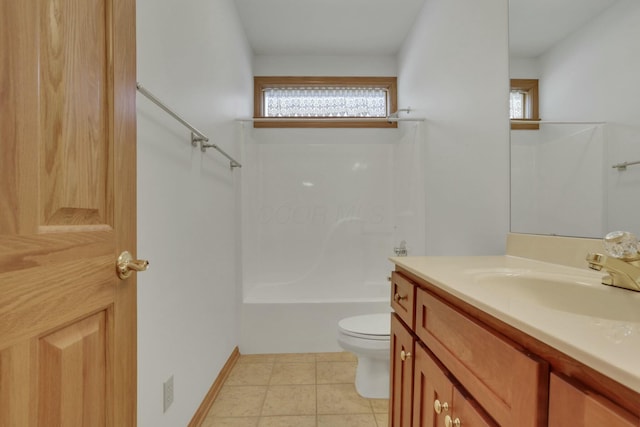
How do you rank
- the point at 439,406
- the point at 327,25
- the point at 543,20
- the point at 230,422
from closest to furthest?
1. the point at 439,406
2. the point at 543,20
3. the point at 230,422
4. the point at 327,25

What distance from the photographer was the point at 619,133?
921 millimetres

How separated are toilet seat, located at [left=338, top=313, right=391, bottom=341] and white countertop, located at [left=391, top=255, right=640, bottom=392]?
0.82 m

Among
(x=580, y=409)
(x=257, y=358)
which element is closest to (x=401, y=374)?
(x=580, y=409)

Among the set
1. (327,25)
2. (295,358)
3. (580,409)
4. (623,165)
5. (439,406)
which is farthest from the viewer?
(327,25)

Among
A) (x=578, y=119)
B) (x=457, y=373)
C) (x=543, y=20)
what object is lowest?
(x=457, y=373)

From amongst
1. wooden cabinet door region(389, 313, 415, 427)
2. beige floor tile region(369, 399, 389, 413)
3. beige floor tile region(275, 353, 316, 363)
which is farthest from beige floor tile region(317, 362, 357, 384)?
wooden cabinet door region(389, 313, 415, 427)

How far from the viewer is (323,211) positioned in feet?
9.69

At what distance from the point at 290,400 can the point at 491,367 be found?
1.52 meters

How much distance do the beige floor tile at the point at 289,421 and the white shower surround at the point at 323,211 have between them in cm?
125

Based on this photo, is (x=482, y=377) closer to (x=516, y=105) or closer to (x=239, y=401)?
(x=516, y=105)

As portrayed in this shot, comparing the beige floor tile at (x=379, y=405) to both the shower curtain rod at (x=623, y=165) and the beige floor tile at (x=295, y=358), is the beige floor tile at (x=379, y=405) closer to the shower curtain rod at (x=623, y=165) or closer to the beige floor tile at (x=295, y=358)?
the beige floor tile at (x=295, y=358)

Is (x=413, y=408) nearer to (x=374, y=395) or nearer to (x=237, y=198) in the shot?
(x=374, y=395)

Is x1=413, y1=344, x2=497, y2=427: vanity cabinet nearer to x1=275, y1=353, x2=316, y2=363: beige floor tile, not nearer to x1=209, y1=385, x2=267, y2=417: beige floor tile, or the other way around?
x1=209, y1=385, x2=267, y2=417: beige floor tile

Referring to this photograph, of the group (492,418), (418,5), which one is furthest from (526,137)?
(418,5)
